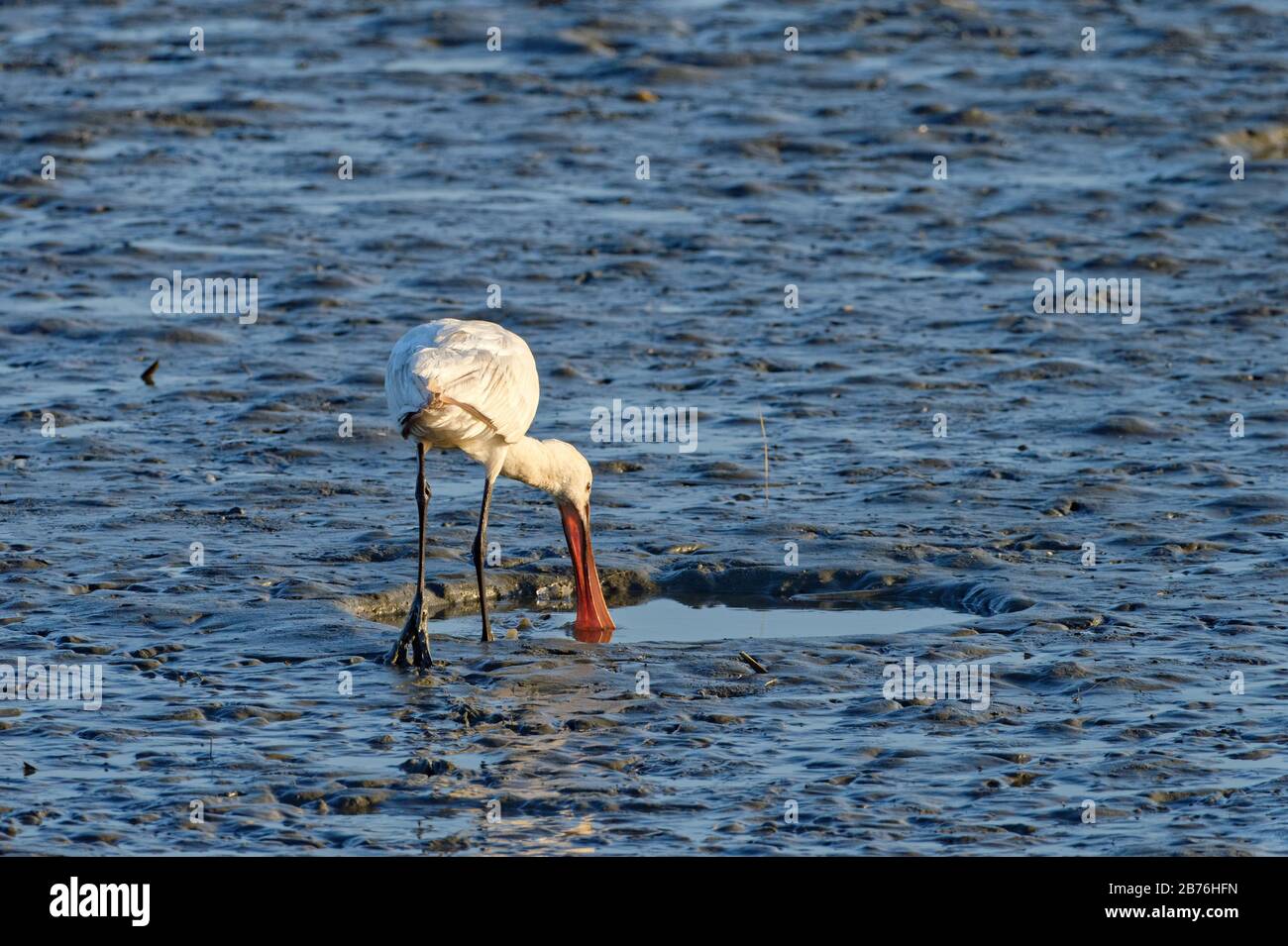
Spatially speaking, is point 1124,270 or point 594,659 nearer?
point 594,659

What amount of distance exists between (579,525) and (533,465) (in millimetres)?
340

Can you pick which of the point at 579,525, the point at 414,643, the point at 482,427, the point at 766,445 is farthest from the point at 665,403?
the point at 414,643

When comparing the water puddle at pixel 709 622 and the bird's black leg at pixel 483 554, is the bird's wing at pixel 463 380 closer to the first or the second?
the bird's black leg at pixel 483 554

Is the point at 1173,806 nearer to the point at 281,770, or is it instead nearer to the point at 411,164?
the point at 281,770

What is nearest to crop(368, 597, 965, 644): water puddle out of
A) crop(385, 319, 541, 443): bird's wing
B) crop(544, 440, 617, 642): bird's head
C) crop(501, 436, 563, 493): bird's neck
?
crop(544, 440, 617, 642): bird's head

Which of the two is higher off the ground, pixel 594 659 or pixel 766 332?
pixel 766 332

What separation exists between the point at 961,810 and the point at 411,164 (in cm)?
1207

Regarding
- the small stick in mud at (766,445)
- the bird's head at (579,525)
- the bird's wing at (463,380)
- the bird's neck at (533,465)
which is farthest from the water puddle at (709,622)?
the small stick in mud at (766,445)

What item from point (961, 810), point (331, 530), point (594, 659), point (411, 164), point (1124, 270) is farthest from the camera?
point (411, 164)

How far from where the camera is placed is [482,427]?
9.36m

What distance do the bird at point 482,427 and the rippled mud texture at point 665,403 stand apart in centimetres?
30

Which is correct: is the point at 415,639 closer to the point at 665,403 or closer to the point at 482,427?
the point at 482,427

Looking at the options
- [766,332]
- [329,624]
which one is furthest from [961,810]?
[766,332]

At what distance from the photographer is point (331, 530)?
423 inches
